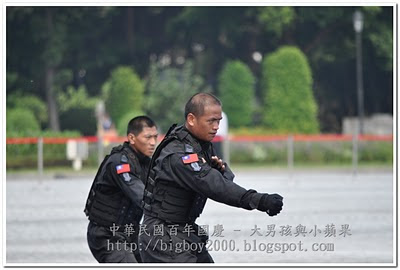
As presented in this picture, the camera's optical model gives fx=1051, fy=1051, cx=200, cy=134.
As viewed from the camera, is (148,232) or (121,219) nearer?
(148,232)

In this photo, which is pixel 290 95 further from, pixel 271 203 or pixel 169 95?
pixel 271 203

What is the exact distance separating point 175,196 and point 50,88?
3672cm

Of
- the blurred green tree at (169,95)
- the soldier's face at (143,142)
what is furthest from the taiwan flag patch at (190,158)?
the blurred green tree at (169,95)

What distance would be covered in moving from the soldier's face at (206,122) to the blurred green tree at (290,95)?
33123 millimetres

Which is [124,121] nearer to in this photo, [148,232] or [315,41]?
[315,41]

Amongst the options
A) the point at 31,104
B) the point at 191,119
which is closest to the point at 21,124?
the point at 31,104

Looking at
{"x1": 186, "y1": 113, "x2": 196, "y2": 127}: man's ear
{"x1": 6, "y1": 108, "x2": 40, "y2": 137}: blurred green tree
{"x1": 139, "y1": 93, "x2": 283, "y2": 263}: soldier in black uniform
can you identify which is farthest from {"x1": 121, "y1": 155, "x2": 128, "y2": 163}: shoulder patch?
{"x1": 6, "y1": 108, "x2": 40, "y2": 137}: blurred green tree

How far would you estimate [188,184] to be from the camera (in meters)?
6.38

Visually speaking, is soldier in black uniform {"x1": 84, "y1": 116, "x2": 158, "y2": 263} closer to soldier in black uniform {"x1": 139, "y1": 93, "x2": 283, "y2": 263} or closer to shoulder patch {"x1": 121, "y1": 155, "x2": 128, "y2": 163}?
shoulder patch {"x1": 121, "y1": 155, "x2": 128, "y2": 163}

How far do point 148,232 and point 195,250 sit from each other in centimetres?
33

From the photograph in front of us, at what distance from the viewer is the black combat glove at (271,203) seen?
6027mm

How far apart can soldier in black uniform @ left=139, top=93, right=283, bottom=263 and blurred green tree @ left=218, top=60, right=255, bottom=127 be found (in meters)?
34.2

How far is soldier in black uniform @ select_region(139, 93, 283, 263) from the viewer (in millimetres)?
6344

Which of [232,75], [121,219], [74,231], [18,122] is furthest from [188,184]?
[232,75]
